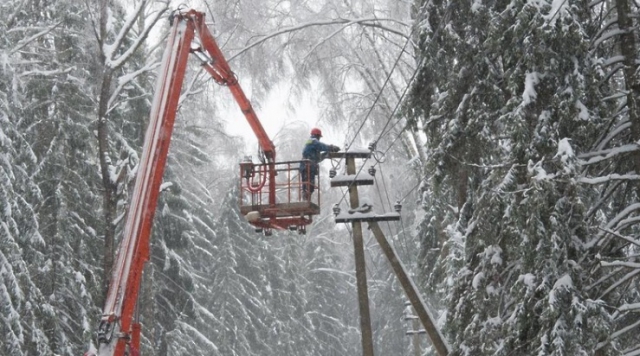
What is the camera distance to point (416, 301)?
45.2 ft

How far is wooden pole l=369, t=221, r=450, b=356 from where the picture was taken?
13.5 meters

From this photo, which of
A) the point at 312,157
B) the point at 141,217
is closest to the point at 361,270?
the point at 312,157

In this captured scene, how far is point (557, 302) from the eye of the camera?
817cm

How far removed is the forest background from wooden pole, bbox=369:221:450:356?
31cm

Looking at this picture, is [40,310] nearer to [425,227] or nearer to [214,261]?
[425,227]

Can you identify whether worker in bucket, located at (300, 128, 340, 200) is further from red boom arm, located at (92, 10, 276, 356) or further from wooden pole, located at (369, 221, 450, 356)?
red boom arm, located at (92, 10, 276, 356)

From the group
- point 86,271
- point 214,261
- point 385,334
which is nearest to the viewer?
point 86,271

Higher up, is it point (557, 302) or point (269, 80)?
point (269, 80)

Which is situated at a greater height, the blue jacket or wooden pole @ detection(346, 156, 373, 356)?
the blue jacket

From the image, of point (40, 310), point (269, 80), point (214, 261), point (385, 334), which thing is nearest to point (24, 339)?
point (40, 310)

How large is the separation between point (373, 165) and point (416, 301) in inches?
89.1

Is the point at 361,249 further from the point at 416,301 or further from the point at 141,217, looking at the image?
the point at 141,217

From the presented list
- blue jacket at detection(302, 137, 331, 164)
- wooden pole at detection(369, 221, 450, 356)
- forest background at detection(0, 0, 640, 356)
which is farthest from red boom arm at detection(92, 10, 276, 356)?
wooden pole at detection(369, 221, 450, 356)

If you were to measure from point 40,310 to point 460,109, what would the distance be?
1244 cm
